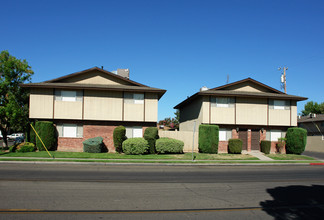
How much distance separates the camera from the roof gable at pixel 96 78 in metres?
23.1

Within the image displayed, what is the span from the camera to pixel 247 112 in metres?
24.3

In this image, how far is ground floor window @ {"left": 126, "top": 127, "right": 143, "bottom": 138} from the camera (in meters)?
22.9

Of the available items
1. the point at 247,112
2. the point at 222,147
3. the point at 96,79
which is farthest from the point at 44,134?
the point at 247,112

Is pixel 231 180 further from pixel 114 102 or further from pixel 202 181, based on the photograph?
pixel 114 102

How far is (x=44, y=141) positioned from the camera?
20.7m

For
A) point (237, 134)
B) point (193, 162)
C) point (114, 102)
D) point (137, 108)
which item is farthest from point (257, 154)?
point (114, 102)

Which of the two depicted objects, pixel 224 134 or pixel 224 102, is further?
pixel 224 134

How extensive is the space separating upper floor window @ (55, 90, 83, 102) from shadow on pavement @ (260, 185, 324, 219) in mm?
17632

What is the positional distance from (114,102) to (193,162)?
9.03 metres

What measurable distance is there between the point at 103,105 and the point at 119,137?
3513 millimetres

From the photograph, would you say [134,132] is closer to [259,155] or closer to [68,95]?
[68,95]

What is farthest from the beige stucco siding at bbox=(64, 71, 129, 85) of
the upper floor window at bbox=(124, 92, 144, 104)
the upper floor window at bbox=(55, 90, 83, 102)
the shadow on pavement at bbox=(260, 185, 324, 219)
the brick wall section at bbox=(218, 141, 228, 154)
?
Result: the shadow on pavement at bbox=(260, 185, 324, 219)

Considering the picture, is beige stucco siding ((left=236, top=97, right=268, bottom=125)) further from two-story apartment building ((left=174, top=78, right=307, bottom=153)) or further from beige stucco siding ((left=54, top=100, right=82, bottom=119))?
beige stucco siding ((left=54, top=100, right=82, bottom=119))

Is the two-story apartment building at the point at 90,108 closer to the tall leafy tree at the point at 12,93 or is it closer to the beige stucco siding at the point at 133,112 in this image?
the beige stucco siding at the point at 133,112
